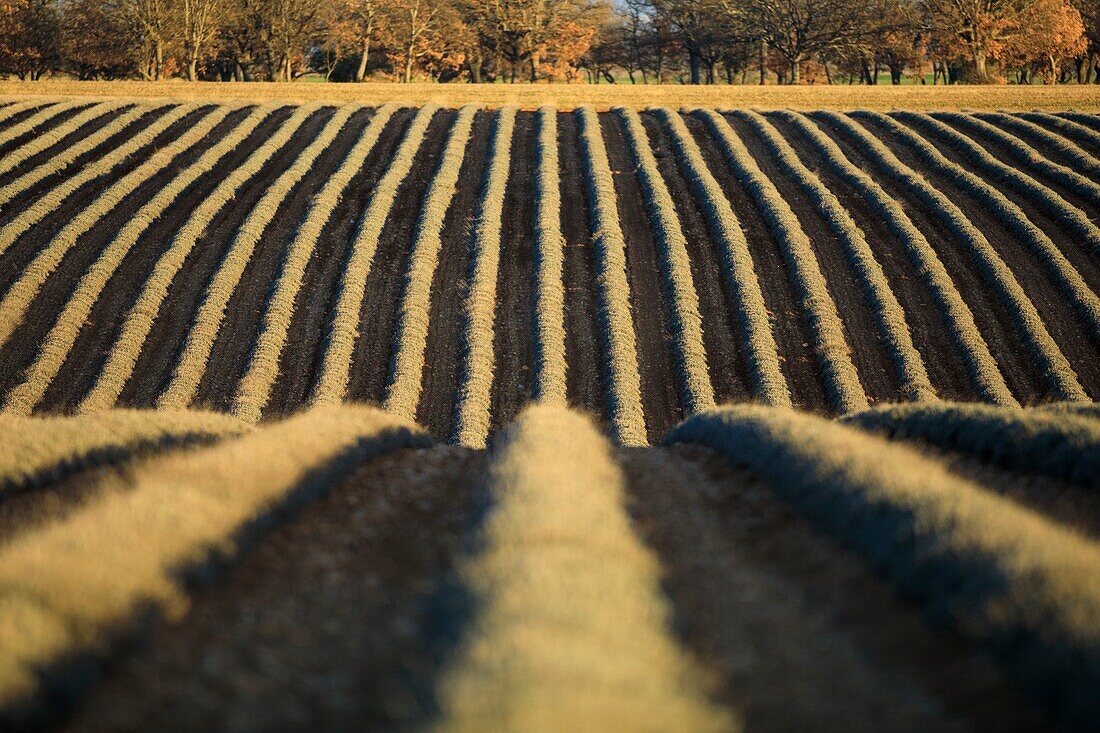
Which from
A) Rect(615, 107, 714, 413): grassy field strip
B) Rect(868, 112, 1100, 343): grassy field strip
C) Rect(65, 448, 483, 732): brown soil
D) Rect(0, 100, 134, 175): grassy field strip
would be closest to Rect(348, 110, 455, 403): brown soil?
Rect(615, 107, 714, 413): grassy field strip

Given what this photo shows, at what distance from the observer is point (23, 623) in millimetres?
4930

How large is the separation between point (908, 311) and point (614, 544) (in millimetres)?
15008

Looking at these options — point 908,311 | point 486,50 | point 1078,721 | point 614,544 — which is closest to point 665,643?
point 614,544

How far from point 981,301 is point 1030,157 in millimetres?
10339

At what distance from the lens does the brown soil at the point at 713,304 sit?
17.0 metres

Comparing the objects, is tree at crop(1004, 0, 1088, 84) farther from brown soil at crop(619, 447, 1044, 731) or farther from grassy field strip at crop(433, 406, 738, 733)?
grassy field strip at crop(433, 406, 738, 733)

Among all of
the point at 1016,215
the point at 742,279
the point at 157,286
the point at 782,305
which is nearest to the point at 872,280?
the point at 782,305

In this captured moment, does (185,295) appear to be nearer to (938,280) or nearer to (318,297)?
(318,297)

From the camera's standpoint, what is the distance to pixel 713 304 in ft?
63.4

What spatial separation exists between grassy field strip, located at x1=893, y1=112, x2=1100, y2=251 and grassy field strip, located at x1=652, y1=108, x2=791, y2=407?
734 cm

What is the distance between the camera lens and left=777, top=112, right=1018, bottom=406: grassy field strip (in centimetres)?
1670

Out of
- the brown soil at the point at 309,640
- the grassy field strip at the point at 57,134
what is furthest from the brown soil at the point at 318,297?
the grassy field strip at the point at 57,134

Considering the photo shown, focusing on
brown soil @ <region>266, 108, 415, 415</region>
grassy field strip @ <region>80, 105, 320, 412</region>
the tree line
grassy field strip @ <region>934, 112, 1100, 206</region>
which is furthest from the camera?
the tree line

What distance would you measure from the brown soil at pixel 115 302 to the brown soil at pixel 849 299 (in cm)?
1394
